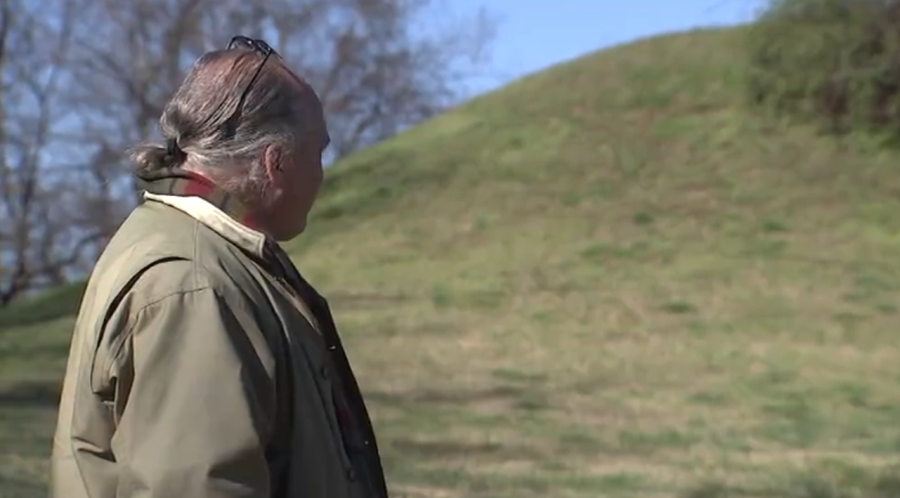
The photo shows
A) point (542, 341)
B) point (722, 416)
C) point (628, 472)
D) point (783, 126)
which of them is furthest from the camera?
point (783, 126)

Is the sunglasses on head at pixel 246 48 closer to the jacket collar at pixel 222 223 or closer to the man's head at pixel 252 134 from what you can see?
the man's head at pixel 252 134

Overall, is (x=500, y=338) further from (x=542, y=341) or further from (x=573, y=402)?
(x=573, y=402)

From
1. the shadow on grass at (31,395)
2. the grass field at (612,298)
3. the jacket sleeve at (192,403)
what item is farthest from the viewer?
the shadow on grass at (31,395)

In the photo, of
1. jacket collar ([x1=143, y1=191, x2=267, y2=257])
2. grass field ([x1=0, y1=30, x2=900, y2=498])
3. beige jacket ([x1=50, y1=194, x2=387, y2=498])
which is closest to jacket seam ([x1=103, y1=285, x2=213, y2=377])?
beige jacket ([x1=50, y1=194, x2=387, y2=498])

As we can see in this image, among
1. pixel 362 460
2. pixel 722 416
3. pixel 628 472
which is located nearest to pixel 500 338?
pixel 722 416

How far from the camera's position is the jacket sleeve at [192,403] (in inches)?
75.3

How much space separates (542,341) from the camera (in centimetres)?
1423

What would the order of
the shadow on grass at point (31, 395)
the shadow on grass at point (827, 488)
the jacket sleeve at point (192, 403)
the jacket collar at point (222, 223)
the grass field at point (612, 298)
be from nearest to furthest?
1. the jacket sleeve at point (192, 403)
2. the jacket collar at point (222, 223)
3. the shadow on grass at point (827, 488)
4. the grass field at point (612, 298)
5. the shadow on grass at point (31, 395)

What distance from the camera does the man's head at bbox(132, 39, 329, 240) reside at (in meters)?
2.13

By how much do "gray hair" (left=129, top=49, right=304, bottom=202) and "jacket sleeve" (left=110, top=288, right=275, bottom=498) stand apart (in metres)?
0.25

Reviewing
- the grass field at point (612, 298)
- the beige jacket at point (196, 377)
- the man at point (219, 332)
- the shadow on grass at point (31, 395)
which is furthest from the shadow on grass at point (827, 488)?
the beige jacket at point (196, 377)

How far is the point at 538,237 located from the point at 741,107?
17.7ft

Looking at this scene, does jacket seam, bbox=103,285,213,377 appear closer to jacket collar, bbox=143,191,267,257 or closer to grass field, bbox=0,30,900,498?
jacket collar, bbox=143,191,267,257

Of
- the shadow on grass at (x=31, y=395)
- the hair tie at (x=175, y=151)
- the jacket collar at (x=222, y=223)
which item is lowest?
the jacket collar at (x=222, y=223)
